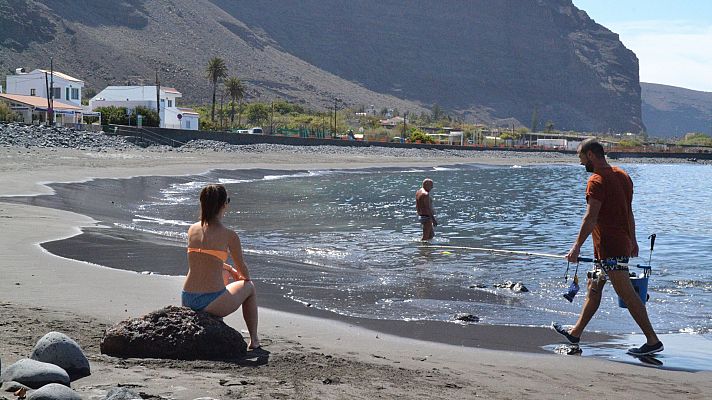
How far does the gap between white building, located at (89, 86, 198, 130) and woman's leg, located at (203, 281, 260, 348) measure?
79.9 m

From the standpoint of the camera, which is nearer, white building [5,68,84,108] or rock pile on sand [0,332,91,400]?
rock pile on sand [0,332,91,400]

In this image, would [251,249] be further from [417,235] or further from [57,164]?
[57,164]

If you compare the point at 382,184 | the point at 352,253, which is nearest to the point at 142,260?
the point at 352,253

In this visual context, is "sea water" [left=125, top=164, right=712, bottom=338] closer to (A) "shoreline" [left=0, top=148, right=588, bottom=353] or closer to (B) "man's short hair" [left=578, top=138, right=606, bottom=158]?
(A) "shoreline" [left=0, top=148, right=588, bottom=353]

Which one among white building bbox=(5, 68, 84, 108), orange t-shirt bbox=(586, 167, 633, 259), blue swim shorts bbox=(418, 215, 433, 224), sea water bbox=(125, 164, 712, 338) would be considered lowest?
sea water bbox=(125, 164, 712, 338)

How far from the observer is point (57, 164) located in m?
38.6

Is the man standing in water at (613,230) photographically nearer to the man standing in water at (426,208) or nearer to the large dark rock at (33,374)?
the large dark rock at (33,374)

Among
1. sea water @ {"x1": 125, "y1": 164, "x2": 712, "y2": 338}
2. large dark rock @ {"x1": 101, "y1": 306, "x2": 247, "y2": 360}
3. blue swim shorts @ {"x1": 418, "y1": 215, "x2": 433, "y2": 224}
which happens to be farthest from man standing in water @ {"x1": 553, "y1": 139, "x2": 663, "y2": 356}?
blue swim shorts @ {"x1": 418, "y1": 215, "x2": 433, "y2": 224}

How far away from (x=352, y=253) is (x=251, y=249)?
73.9 inches

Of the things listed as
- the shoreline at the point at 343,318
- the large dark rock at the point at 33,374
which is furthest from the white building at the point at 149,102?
the large dark rock at the point at 33,374

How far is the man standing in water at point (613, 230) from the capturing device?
28.1ft

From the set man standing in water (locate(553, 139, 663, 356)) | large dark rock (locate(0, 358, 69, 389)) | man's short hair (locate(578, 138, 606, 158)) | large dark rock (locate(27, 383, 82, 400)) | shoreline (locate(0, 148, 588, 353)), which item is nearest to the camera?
large dark rock (locate(27, 383, 82, 400))

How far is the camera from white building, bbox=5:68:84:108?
83000 millimetres

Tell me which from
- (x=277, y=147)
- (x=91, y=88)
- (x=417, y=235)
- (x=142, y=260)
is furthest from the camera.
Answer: (x=91, y=88)
